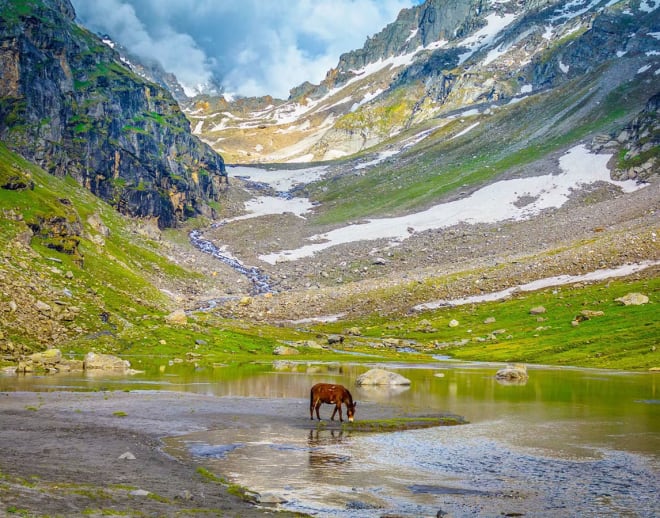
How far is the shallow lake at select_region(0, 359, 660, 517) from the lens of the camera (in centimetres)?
2070

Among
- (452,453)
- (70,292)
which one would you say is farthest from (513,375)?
(70,292)

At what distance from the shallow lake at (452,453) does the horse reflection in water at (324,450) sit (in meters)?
0.08

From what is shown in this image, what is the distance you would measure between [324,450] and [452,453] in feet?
18.6

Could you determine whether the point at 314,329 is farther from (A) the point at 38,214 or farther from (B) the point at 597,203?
(B) the point at 597,203

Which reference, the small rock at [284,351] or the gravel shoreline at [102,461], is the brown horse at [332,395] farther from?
the small rock at [284,351]

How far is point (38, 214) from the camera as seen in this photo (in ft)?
356

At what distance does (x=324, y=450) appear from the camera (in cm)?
2867

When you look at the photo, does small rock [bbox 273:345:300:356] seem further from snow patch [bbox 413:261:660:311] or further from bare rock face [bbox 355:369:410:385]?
snow patch [bbox 413:261:660:311]

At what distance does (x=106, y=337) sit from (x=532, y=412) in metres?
55.1

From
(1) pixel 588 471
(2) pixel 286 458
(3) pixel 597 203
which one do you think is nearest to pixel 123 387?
(2) pixel 286 458

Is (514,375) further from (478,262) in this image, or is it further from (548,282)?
(478,262)

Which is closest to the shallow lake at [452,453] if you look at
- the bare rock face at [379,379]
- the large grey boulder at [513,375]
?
the bare rock face at [379,379]

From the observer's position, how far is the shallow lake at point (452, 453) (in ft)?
67.9

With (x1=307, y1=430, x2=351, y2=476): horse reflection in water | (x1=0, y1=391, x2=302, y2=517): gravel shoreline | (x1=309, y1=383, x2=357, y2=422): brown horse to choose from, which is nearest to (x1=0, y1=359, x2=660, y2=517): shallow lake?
(x1=307, y1=430, x2=351, y2=476): horse reflection in water
